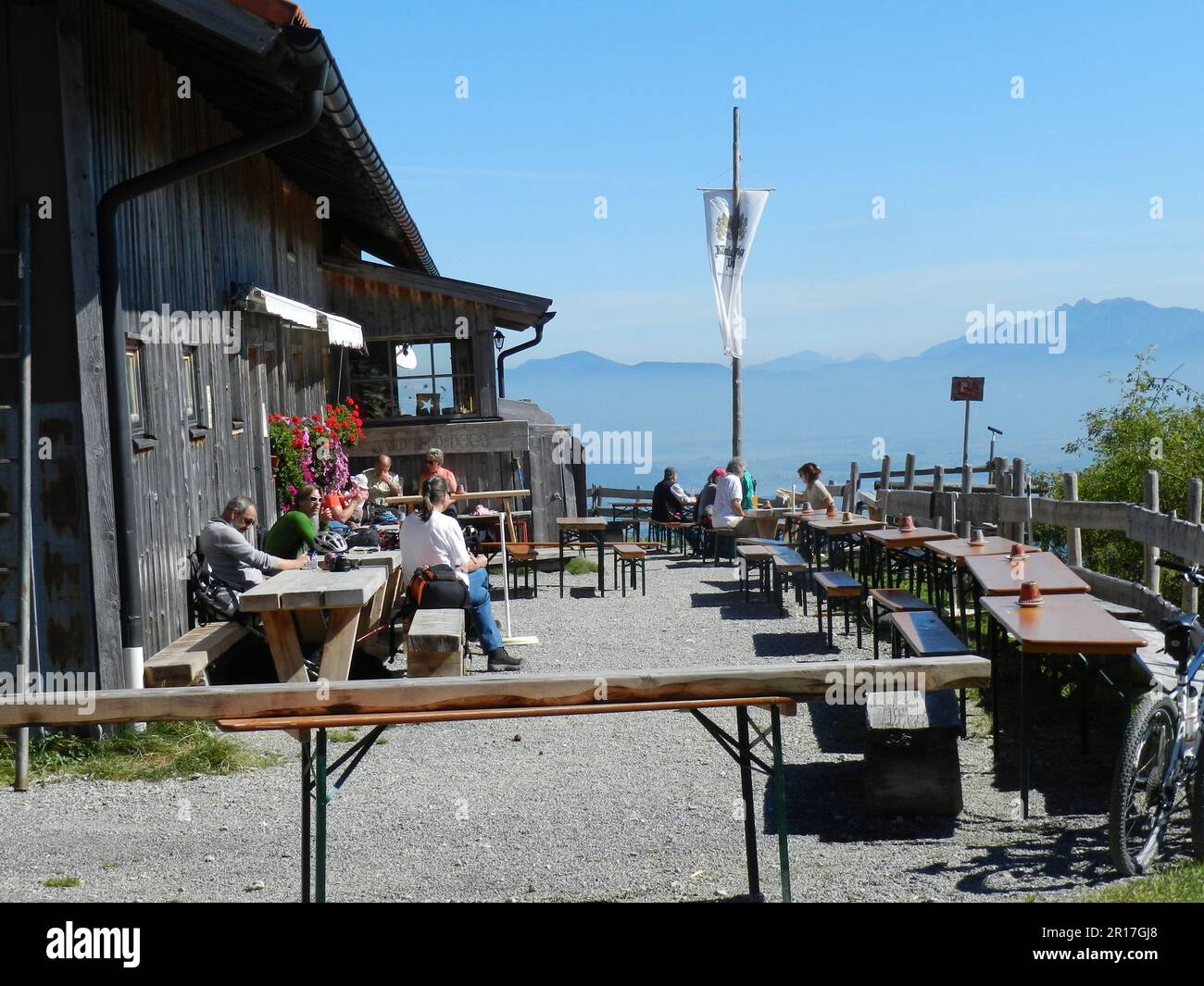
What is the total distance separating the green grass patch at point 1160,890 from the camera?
482 cm

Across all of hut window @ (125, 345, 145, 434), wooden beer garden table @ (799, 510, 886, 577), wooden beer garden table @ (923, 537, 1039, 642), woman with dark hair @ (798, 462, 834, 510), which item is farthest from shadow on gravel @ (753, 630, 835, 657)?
hut window @ (125, 345, 145, 434)

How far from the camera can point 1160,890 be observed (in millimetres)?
4965

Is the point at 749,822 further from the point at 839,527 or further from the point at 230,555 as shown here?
the point at 839,527

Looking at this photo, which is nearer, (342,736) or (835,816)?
(835,816)

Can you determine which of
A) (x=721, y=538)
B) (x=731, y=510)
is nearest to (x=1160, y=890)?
(x=731, y=510)

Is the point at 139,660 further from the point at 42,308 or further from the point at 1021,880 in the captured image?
the point at 1021,880

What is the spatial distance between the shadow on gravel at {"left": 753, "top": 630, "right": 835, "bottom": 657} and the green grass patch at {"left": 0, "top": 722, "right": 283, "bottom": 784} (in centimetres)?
460

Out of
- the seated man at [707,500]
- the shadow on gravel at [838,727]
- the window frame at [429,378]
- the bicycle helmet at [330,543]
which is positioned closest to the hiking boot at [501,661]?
the bicycle helmet at [330,543]

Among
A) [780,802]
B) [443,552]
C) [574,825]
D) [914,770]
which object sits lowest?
[574,825]

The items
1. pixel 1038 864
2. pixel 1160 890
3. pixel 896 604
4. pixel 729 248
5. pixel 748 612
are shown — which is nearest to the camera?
pixel 1160 890

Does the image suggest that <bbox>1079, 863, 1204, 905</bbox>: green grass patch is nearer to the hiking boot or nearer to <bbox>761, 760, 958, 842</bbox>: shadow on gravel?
<bbox>761, 760, 958, 842</bbox>: shadow on gravel

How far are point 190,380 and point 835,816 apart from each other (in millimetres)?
6018

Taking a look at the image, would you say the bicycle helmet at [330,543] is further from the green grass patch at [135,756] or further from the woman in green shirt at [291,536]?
the green grass patch at [135,756]
